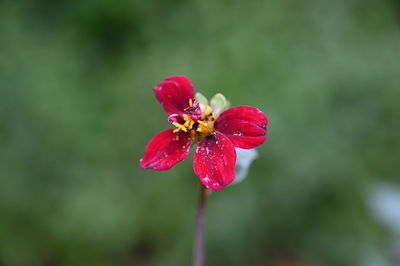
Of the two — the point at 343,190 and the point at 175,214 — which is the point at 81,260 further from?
the point at 343,190

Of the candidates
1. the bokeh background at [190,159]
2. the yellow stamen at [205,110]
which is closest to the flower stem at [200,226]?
the yellow stamen at [205,110]

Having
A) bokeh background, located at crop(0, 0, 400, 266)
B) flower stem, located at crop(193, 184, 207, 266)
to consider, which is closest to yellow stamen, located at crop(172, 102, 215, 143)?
flower stem, located at crop(193, 184, 207, 266)

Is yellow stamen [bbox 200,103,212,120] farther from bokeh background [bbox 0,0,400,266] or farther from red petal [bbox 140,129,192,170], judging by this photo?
bokeh background [bbox 0,0,400,266]

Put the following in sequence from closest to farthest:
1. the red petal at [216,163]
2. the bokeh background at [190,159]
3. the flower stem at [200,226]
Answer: the red petal at [216,163]
the flower stem at [200,226]
the bokeh background at [190,159]

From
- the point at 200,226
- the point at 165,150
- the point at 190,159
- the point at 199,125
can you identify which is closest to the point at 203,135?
the point at 199,125

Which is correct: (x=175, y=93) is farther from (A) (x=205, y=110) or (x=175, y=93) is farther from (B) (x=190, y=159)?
(B) (x=190, y=159)

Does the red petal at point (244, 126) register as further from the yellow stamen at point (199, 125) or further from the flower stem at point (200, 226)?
the flower stem at point (200, 226)
